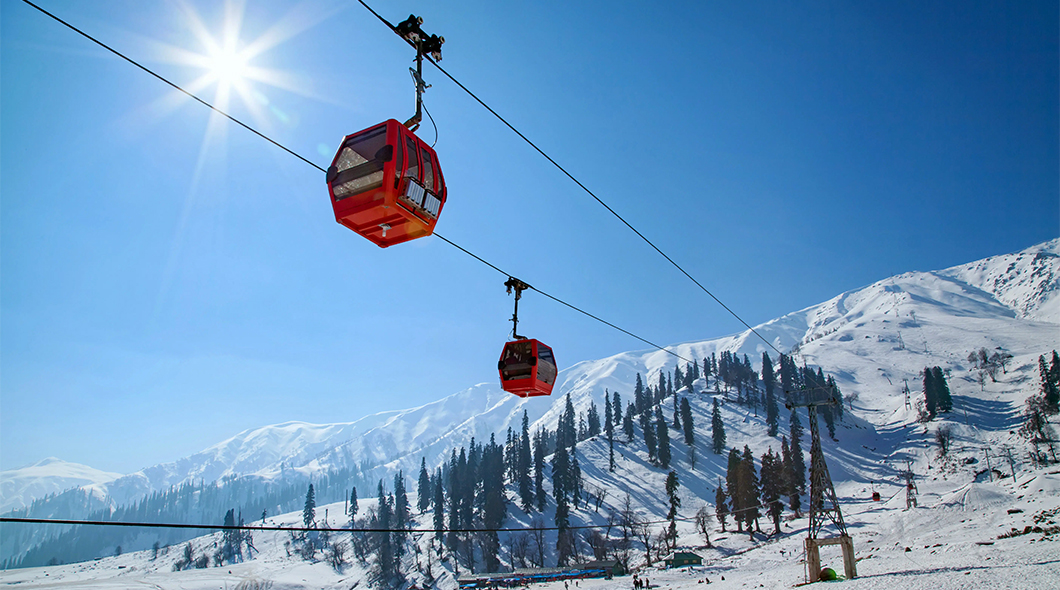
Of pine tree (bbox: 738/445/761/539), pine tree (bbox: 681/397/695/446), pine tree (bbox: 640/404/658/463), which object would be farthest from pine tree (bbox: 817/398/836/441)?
pine tree (bbox: 738/445/761/539)

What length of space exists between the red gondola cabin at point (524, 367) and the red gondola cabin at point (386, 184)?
944 centimetres

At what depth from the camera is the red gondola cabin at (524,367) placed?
59.7ft

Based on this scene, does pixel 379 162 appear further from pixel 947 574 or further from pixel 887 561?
pixel 887 561

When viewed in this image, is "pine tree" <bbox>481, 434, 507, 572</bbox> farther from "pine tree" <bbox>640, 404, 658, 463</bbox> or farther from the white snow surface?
"pine tree" <bbox>640, 404, 658, 463</bbox>

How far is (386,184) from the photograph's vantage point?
8.62 meters

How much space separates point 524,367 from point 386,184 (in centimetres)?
1067

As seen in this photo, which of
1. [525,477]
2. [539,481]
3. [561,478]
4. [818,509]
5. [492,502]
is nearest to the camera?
[818,509]

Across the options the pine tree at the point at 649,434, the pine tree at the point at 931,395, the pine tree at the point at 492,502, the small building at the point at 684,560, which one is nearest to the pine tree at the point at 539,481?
the pine tree at the point at 492,502

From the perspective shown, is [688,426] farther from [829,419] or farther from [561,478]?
[561,478]

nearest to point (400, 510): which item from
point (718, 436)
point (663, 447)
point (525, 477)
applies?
point (525, 477)

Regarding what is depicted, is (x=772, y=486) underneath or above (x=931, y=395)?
underneath

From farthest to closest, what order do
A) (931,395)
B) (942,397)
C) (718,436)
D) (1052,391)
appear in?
(931,395), (942,397), (718,436), (1052,391)

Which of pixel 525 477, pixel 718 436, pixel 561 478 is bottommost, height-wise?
pixel 561 478

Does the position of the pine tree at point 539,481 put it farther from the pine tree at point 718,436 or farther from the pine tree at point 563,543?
the pine tree at point 718,436
